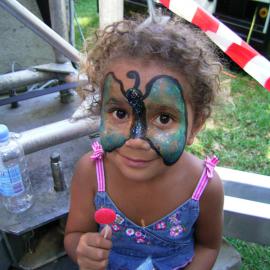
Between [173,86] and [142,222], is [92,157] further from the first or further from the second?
[173,86]

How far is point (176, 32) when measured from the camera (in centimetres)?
106

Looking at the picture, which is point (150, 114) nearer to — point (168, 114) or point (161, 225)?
point (168, 114)

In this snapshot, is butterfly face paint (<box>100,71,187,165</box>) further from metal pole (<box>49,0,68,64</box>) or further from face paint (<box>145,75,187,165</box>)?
metal pole (<box>49,0,68,64</box>)

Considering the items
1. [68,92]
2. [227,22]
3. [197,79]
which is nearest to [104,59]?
[197,79]

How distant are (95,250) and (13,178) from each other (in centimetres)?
61

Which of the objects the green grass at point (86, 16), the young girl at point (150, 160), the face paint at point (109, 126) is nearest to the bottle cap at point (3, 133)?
the young girl at point (150, 160)

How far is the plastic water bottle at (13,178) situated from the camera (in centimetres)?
137

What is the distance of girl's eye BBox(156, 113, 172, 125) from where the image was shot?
0.98 m

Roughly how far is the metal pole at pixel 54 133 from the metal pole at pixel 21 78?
0.52m

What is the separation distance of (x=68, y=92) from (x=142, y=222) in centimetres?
115

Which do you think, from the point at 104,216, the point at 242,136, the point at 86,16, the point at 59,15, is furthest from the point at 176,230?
the point at 86,16

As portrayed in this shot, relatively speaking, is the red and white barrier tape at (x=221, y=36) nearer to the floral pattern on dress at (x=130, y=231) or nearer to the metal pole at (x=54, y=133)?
the metal pole at (x=54, y=133)

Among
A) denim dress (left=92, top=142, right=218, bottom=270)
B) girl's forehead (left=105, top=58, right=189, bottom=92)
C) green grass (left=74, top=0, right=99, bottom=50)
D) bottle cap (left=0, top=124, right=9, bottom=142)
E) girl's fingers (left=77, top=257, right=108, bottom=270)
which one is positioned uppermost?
girl's forehead (left=105, top=58, right=189, bottom=92)

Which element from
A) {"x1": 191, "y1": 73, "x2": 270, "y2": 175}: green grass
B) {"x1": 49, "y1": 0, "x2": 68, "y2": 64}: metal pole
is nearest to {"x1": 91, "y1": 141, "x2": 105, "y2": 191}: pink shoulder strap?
{"x1": 49, "y1": 0, "x2": 68, "y2": 64}: metal pole
